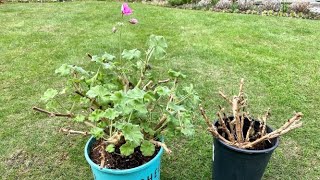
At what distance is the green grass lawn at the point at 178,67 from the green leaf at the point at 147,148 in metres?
0.69

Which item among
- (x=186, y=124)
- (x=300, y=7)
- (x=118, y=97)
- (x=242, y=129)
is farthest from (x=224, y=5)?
(x=118, y=97)

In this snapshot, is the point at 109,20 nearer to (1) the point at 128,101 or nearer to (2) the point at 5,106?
(2) the point at 5,106

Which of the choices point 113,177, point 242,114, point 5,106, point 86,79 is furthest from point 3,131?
point 242,114

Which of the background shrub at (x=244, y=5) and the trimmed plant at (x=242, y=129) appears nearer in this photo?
the trimmed plant at (x=242, y=129)

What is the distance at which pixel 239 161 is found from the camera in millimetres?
1889

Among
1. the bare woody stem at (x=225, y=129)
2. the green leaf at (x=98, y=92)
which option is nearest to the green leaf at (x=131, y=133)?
the green leaf at (x=98, y=92)

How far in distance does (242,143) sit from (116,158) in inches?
28.4

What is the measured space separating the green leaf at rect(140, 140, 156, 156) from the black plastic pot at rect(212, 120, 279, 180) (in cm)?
42

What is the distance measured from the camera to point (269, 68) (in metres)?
3.80

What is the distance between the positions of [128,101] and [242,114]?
30.5 inches

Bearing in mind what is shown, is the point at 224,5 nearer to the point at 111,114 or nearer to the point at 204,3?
the point at 204,3

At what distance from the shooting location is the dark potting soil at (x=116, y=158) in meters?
1.82

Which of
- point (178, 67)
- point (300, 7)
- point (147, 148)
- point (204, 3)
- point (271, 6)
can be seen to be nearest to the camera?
point (147, 148)

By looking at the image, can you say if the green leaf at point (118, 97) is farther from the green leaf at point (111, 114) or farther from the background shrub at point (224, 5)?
the background shrub at point (224, 5)
